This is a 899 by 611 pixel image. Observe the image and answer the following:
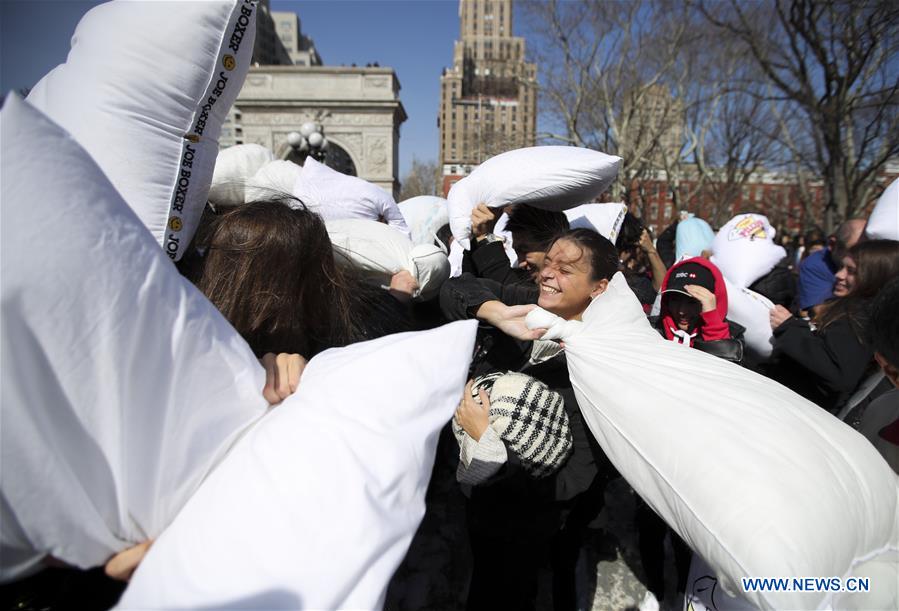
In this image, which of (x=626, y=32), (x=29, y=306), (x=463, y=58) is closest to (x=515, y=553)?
(x=29, y=306)

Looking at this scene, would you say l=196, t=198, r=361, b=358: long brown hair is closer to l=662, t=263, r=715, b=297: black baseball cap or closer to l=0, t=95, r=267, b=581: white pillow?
l=0, t=95, r=267, b=581: white pillow

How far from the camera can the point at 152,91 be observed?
3.29 feet

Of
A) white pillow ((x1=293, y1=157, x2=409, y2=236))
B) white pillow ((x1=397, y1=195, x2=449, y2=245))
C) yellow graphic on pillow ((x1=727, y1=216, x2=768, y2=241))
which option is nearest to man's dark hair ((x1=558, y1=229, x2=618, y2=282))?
white pillow ((x1=293, y1=157, x2=409, y2=236))

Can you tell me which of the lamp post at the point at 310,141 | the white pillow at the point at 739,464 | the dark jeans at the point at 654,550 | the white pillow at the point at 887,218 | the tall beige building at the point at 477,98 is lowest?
the dark jeans at the point at 654,550

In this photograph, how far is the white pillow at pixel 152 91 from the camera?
0.97m

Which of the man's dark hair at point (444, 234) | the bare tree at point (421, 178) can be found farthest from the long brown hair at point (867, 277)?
the bare tree at point (421, 178)

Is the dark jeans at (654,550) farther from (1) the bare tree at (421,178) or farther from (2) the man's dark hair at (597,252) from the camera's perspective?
(1) the bare tree at (421,178)

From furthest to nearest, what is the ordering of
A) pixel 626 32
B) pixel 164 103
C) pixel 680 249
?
pixel 626 32
pixel 680 249
pixel 164 103

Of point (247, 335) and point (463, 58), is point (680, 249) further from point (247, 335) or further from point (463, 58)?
point (463, 58)

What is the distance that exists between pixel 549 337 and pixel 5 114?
124 centimetres

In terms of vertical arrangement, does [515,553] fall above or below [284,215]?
below

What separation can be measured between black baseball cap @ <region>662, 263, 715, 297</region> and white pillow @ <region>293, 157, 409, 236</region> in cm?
139

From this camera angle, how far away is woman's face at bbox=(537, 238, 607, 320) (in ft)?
5.74

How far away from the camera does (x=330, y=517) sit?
0.70 metres
